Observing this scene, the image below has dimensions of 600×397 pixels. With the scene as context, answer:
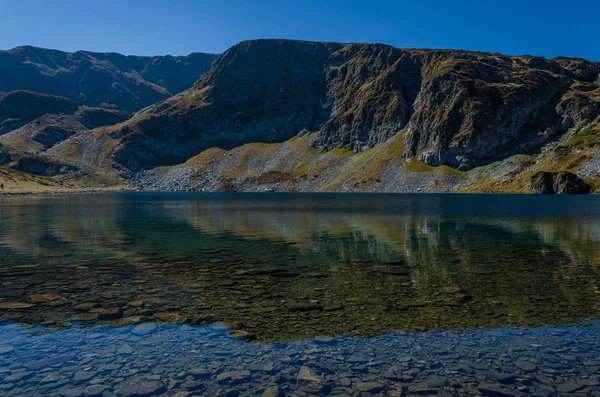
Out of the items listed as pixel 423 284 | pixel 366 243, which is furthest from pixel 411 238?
pixel 423 284

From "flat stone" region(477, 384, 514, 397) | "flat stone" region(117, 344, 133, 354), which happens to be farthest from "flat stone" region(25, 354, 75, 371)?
"flat stone" region(477, 384, 514, 397)

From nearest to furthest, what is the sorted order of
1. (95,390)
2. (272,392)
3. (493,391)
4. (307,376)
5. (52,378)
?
1. (493,391)
2. (272,392)
3. (95,390)
4. (52,378)
5. (307,376)

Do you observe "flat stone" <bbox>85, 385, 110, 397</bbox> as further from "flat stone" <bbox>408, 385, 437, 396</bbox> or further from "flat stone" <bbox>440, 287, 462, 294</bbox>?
"flat stone" <bbox>440, 287, 462, 294</bbox>

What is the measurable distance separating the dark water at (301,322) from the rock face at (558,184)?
152 meters

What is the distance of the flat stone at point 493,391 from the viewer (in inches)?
430

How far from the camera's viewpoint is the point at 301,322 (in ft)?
56.8

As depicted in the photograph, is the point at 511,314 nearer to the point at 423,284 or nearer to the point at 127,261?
the point at 423,284

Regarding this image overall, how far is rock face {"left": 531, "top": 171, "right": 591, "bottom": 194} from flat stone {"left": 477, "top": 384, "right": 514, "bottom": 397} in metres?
185

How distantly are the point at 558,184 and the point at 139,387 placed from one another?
194599 millimetres

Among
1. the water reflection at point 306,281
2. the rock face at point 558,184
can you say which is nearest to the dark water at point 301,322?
the water reflection at point 306,281

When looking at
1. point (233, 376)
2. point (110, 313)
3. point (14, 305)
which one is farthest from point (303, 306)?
point (14, 305)

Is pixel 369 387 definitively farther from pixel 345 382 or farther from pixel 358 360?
pixel 358 360

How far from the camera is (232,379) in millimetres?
12062

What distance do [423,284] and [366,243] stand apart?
18352 mm
